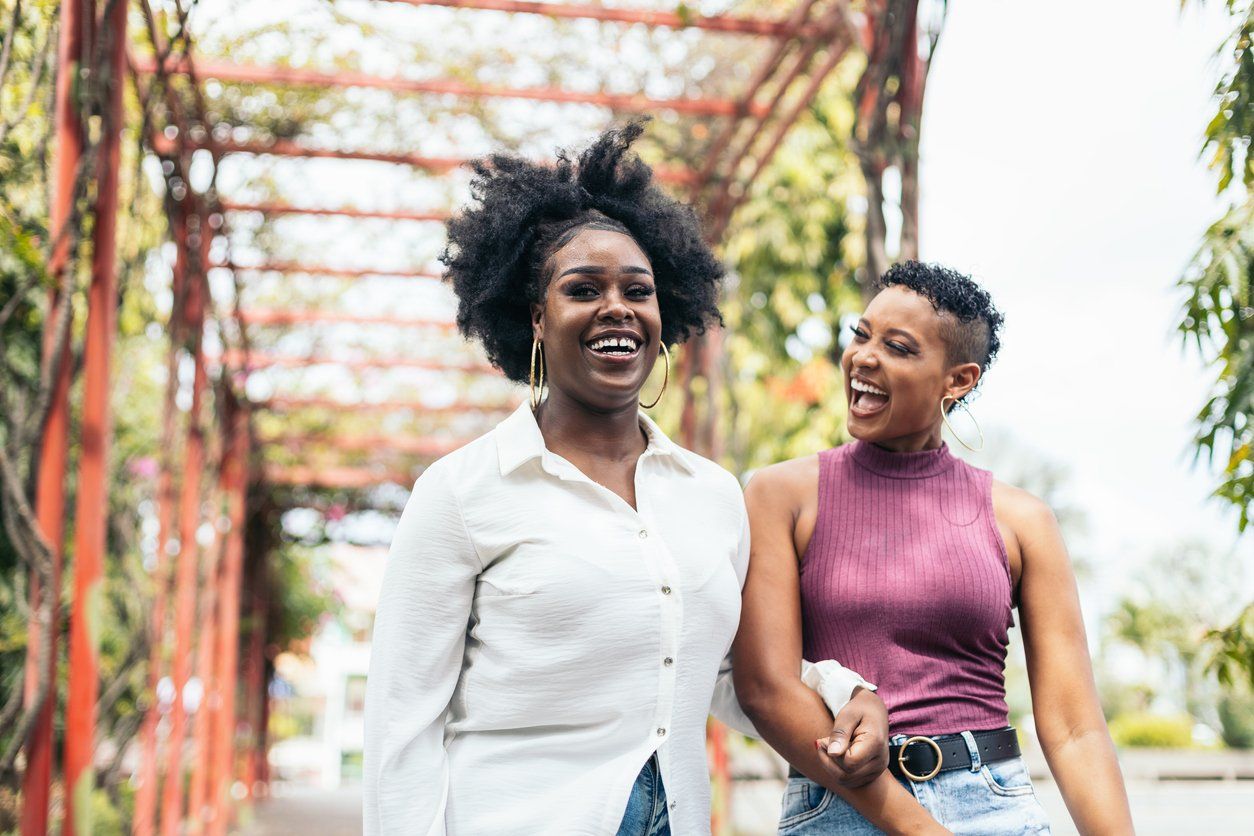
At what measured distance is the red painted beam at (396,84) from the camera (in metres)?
5.96

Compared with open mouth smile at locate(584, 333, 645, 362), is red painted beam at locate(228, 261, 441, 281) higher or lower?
higher

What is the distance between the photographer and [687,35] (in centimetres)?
684

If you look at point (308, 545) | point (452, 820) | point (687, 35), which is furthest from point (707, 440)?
point (308, 545)

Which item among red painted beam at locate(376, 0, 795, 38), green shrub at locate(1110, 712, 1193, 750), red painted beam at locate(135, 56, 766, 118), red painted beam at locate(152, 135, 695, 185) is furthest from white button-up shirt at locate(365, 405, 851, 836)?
green shrub at locate(1110, 712, 1193, 750)

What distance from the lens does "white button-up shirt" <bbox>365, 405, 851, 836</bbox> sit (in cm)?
219

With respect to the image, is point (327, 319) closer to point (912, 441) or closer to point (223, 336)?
point (223, 336)

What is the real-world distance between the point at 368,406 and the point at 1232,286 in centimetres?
884

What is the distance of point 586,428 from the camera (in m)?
2.42

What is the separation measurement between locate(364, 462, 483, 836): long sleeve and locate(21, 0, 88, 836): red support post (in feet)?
5.40

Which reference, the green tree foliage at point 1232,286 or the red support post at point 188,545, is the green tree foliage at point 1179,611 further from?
the green tree foliage at point 1232,286

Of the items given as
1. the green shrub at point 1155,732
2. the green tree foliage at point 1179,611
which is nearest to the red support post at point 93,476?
the green tree foliage at point 1179,611

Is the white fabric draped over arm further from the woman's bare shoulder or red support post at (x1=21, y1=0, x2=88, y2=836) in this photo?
red support post at (x1=21, y1=0, x2=88, y2=836)

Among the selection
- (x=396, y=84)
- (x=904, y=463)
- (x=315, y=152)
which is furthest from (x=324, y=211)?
(x=904, y=463)

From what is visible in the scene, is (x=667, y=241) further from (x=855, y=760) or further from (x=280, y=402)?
(x=280, y=402)
